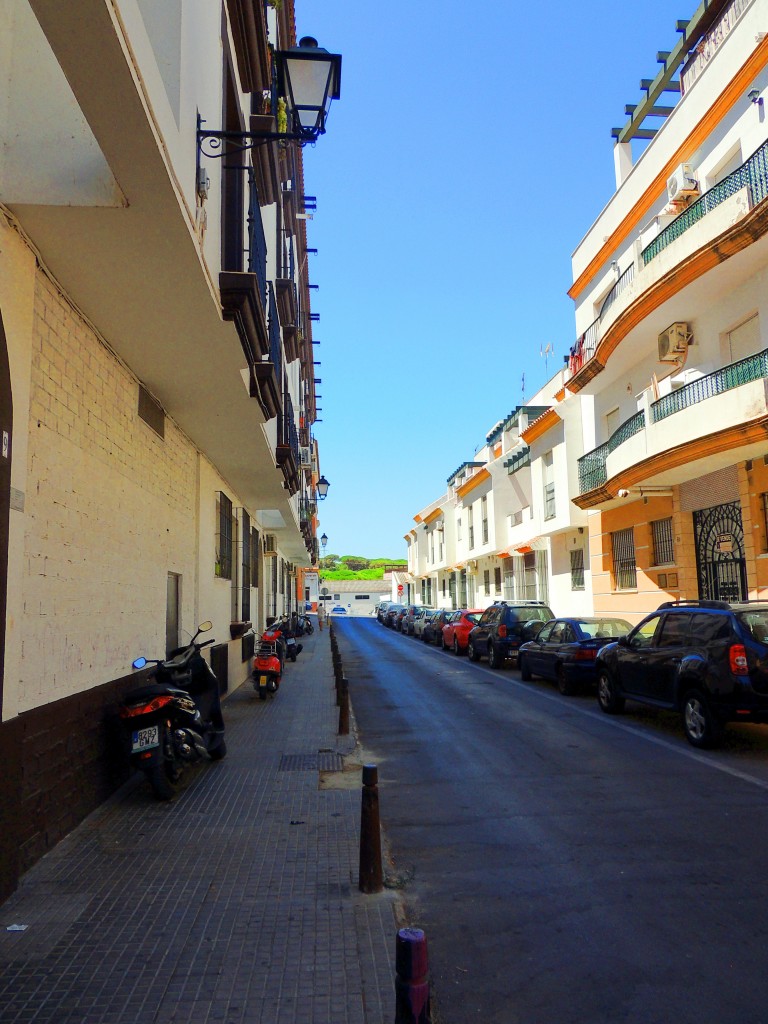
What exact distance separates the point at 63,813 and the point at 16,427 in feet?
9.33

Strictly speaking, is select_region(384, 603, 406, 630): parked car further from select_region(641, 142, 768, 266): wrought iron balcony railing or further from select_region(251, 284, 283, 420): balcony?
select_region(251, 284, 283, 420): balcony

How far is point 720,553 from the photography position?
54.2 feet

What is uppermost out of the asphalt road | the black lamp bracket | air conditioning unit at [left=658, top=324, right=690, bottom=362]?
air conditioning unit at [left=658, top=324, right=690, bottom=362]

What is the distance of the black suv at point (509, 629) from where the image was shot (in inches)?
763

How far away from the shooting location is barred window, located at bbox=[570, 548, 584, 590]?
2567 cm

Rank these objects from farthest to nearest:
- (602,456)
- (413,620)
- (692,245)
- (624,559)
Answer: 1. (413,620)
2. (624,559)
3. (602,456)
4. (692,245)

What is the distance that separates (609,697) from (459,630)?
1391 centimetres

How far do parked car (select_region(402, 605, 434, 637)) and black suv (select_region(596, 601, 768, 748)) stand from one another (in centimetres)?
2604

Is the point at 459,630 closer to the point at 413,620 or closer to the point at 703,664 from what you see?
the point at 413,620

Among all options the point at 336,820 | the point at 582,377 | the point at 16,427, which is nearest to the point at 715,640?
the point at 336,820

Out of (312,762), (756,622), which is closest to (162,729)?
(312,762)

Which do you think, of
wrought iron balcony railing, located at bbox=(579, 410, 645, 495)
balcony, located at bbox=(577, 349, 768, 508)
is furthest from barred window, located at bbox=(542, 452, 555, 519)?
balcony, located at bbox=(577, 349, 768, 508)

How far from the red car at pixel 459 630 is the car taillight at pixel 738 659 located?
16.1 m

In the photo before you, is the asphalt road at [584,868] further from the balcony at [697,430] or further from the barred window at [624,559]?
the barred window at [624,559]
